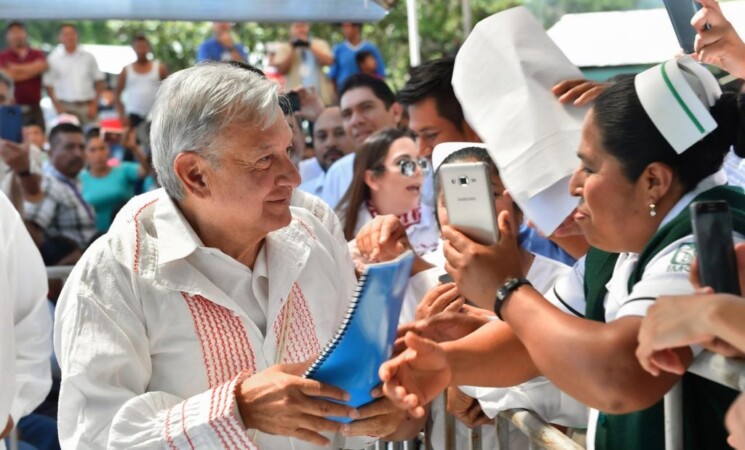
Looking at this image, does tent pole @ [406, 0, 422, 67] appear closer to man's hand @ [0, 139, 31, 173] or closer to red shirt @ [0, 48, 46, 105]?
man's hand @ [0, 139, 31, 173]

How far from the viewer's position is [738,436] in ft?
5.49

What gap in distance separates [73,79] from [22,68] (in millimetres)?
929

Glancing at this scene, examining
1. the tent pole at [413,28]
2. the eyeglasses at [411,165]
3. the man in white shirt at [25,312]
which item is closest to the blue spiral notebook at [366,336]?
the man in white shirt at [25,312]

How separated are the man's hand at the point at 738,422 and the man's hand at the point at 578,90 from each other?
3.27 feet

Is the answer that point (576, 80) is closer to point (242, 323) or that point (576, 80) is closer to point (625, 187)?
point (625, 187)

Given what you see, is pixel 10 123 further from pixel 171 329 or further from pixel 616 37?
pixel 171 329

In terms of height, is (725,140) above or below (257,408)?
above

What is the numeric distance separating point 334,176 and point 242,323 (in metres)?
3.70

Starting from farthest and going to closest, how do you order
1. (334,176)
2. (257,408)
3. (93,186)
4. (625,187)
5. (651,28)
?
(93,186) < (651,28) < (334,176) < (257,408) < (625,187)

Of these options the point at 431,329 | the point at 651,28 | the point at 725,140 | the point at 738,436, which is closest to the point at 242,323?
the point at 431,329

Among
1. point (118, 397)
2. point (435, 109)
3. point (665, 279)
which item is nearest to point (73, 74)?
point (435, 109)

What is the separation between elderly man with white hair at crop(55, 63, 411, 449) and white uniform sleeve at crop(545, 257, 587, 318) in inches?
19.0

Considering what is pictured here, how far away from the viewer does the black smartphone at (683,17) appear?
3.14 meters

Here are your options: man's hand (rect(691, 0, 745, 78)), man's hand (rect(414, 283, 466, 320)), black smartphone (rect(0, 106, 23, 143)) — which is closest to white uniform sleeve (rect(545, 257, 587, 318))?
man's hand (rect(414, 283, 466, 320))
